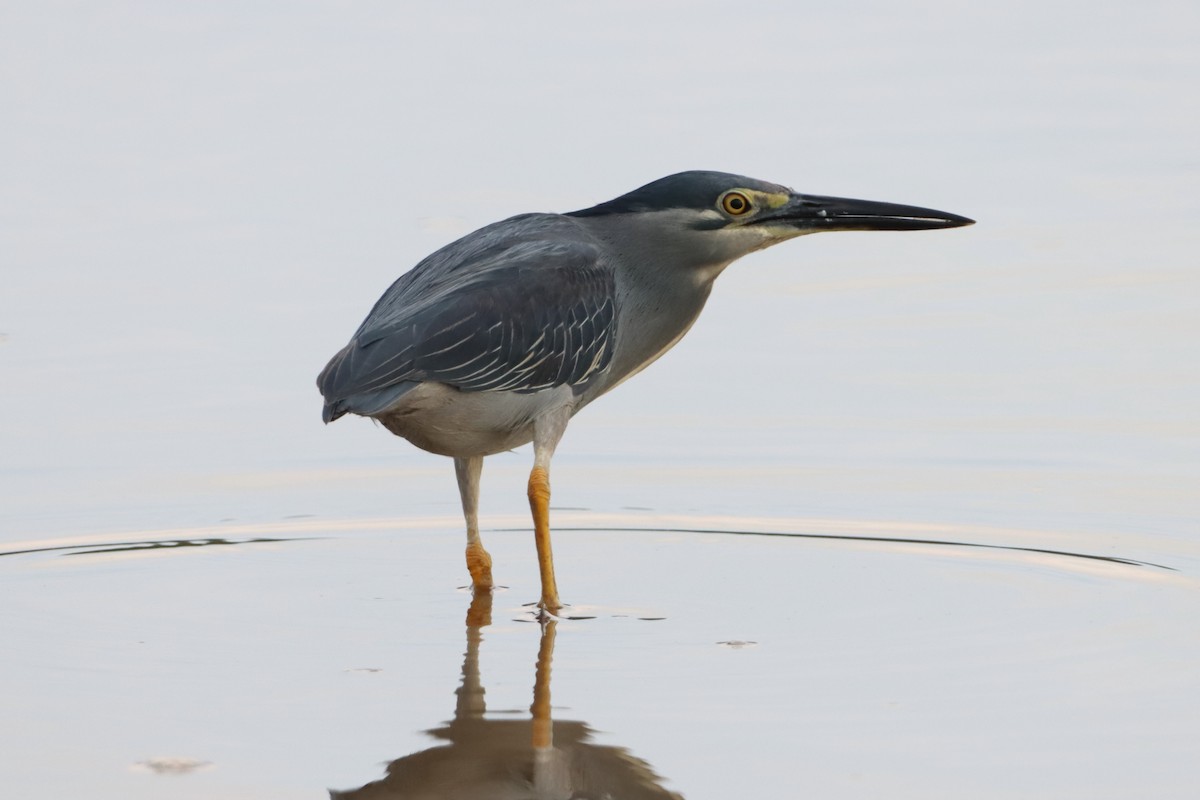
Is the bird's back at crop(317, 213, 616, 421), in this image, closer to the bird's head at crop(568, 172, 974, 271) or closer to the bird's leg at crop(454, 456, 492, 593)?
the bird's head at crop(568, 172, 974, 271)

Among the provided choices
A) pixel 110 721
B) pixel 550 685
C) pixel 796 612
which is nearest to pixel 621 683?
pixel 550 685

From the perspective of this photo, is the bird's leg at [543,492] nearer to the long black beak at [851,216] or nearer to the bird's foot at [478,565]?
the bird's foot at [478,565]

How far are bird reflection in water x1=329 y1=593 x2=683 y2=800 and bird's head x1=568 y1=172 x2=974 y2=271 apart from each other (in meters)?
2.43

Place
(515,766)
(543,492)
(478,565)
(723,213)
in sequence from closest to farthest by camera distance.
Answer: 1. (515,766)
2. (543,492)
3. (478,565)
4. (723,213)

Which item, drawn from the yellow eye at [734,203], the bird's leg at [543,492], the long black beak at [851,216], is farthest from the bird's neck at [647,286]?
the bird's leg at [543,492]

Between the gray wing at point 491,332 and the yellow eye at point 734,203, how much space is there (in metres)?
0.57

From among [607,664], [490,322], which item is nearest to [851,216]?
[490,322]

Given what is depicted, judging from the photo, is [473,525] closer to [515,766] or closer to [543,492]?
[543,492]

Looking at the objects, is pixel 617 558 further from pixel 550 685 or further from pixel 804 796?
pixel 804 796

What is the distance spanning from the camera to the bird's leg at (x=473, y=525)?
9000 millimetres

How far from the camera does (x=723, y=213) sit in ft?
29.8

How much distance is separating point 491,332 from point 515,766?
87.6 inches

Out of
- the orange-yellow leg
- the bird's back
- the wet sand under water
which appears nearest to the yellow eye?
the bird's back

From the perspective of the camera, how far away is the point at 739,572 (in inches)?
357
